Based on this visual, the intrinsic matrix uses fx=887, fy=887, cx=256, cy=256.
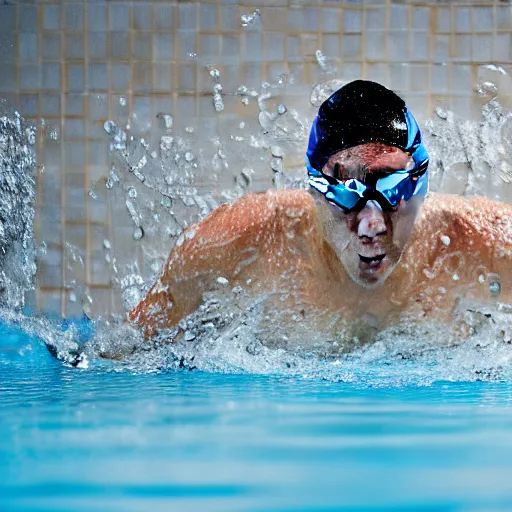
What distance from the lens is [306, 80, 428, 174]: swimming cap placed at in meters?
1.62

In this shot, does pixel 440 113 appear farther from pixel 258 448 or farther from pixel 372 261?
pixel 258 448

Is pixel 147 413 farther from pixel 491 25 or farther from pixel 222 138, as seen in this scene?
pixel 491 25

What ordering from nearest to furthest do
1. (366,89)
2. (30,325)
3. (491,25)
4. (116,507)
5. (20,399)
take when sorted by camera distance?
(116,507)
(20,399)
(366,89)
(30,325)
(491,25)

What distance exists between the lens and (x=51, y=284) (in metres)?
3.72

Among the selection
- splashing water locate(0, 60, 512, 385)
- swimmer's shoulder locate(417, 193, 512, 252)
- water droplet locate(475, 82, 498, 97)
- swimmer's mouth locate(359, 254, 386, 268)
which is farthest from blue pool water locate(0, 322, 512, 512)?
water droplet locate(475, 82, 498, 97)

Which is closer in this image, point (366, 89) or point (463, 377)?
point (463, 377)

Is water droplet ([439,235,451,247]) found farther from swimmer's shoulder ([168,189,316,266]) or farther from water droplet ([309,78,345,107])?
water droplet ([309,78,345,107])

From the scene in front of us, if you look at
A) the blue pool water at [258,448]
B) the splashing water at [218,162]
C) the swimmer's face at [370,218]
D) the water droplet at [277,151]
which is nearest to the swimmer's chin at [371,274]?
the swimmer's face at [370,218]

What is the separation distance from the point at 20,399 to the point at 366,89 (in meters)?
0.85

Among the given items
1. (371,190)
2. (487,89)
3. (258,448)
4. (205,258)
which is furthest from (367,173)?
(487,89)

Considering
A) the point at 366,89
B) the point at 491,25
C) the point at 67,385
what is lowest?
the point at 67,385

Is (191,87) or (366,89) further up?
(191,87)

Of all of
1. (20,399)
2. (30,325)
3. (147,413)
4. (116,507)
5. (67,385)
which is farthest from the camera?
(30,325)

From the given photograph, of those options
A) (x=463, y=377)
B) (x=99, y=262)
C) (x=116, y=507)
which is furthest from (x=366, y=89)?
(x=99, y=262)
